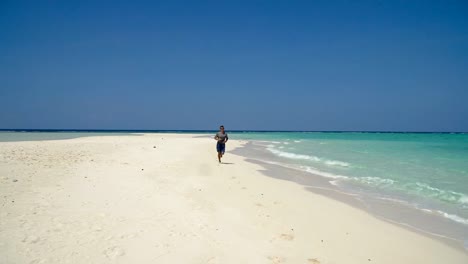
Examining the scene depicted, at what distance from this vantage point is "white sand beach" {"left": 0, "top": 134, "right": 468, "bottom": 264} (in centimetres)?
464

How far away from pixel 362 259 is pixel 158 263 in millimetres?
3163

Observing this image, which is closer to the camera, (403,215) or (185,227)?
(185,227)

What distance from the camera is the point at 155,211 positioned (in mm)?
6648

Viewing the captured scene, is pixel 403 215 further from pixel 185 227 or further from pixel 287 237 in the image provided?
pixel 185 227

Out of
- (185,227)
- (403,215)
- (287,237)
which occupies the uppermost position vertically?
(185,227)

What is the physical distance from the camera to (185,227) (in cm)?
578

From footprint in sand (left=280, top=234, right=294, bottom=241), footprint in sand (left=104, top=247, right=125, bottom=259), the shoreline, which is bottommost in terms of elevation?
the shoreline

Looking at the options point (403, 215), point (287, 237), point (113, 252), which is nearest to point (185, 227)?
point (113, 252)

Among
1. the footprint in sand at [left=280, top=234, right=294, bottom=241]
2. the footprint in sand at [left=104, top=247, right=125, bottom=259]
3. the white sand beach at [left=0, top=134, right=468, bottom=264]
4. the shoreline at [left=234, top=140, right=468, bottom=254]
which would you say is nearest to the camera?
the footprint in sand at [left=104, top=247, right=125, bottom=259]

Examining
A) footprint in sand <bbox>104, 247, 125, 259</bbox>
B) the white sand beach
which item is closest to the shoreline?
the white sand beach

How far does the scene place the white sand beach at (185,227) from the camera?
183 inches

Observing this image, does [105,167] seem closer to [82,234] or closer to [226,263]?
[82,234]

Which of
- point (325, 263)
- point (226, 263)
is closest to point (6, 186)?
point (226, 263)

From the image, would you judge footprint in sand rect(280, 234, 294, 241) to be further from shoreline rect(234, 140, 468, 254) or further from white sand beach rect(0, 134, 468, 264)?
shoreline rect(234, 140, 468, 254)
